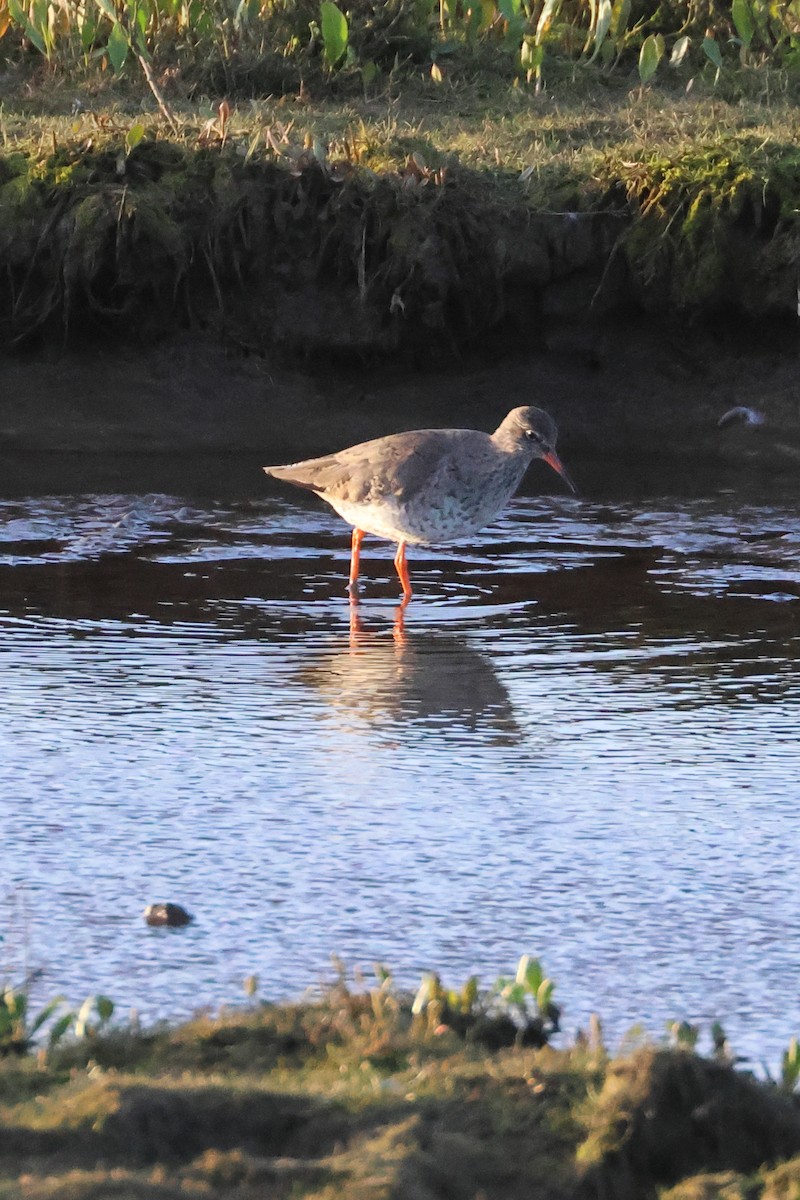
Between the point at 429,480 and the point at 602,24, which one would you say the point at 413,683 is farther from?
the point at 602,24

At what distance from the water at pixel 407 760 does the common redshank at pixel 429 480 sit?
0.28m

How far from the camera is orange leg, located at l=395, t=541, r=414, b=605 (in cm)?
825

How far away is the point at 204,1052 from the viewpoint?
3.46 metres

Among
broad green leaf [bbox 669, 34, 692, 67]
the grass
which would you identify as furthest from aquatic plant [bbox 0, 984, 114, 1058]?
broad green leaf [bbox 669, 34, 692, 67]

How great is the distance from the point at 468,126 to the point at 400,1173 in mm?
11022

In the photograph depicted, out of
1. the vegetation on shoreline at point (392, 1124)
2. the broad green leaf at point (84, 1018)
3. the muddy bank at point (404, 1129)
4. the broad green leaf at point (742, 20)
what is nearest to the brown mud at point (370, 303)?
the broad green leaf at point (742, 20)

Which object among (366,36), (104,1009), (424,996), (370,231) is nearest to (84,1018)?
(104,1009)

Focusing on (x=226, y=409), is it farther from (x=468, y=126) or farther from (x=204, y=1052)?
(x=204, y=1052)

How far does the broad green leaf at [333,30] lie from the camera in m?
13.5

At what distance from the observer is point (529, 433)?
871 cm

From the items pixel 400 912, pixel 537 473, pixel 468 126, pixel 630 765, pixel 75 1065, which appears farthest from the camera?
pixel 468 126

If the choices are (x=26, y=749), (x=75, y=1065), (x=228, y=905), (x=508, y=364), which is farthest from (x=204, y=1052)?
(x=508, y=364)

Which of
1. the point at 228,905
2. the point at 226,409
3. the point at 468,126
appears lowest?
the point at 228,905

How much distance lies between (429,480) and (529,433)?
665 millimetres
